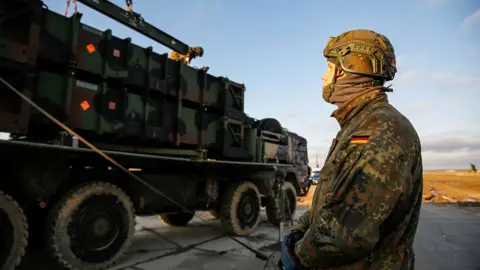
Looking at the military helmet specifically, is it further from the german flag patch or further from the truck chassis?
the truck chassis

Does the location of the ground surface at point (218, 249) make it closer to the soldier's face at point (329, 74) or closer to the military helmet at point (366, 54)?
the soldier's face at point (329, 74)

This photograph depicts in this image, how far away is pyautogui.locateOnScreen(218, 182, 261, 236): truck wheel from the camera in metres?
7.20

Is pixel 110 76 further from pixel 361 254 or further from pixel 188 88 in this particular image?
pixel 361 254

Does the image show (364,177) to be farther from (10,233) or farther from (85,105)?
(85,105)

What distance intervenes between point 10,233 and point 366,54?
13.4 feet

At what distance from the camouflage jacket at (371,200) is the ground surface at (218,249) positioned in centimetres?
379

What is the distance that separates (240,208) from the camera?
24.5 ft

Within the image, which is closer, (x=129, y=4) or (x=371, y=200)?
(x=371, y=200)

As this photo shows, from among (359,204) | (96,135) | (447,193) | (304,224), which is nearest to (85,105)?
(96,135)

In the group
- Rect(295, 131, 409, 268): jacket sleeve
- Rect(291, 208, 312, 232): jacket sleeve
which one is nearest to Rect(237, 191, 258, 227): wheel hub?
Rect(291, 208, 312, 232): jacket sleeve

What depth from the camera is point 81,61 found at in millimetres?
4750

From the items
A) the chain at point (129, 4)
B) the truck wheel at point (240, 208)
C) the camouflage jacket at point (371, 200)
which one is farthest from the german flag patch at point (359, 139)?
the chain at point (129, 4)

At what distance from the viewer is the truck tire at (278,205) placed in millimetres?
8875

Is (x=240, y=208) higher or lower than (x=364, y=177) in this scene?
lower
